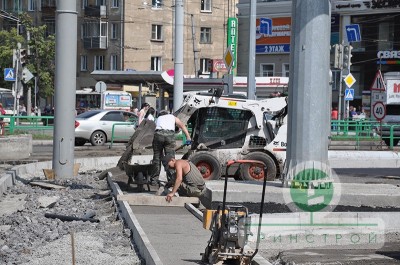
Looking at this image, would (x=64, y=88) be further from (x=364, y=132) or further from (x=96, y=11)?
(x=96, y=11)

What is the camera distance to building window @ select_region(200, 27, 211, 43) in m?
77.0

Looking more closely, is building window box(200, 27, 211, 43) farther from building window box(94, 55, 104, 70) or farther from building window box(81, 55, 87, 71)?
building window box(81, 55, 87, 71)

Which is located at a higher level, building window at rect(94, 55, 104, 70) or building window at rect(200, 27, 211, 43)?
building window at rect(200, 27, 211, 43)

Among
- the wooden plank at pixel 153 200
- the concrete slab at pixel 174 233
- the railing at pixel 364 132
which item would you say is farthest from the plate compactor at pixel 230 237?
the railing at pixel 364 132

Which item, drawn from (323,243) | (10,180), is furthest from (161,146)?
(323,243)

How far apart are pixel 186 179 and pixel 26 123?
2372cm

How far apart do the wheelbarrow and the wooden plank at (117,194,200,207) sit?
1.83 meters

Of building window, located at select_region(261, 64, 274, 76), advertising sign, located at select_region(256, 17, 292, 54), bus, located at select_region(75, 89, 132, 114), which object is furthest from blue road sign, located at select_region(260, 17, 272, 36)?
bus, located at select_region(75, 89, 132, 114)

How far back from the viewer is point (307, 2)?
48.0 ft

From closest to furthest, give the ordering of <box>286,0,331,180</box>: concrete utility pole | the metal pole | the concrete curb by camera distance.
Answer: the concrete curb < <box>286,0,331,180</box>: concrete utility pole < the metal pole

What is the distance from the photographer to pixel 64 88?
19.7 meters

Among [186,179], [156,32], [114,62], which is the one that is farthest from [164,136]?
[114,62]

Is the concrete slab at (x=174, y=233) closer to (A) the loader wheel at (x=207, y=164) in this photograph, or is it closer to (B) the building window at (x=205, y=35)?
(A) the loader wheel at (x=207, y=164)

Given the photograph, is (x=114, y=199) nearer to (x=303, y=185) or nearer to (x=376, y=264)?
(x=303, y=185)
